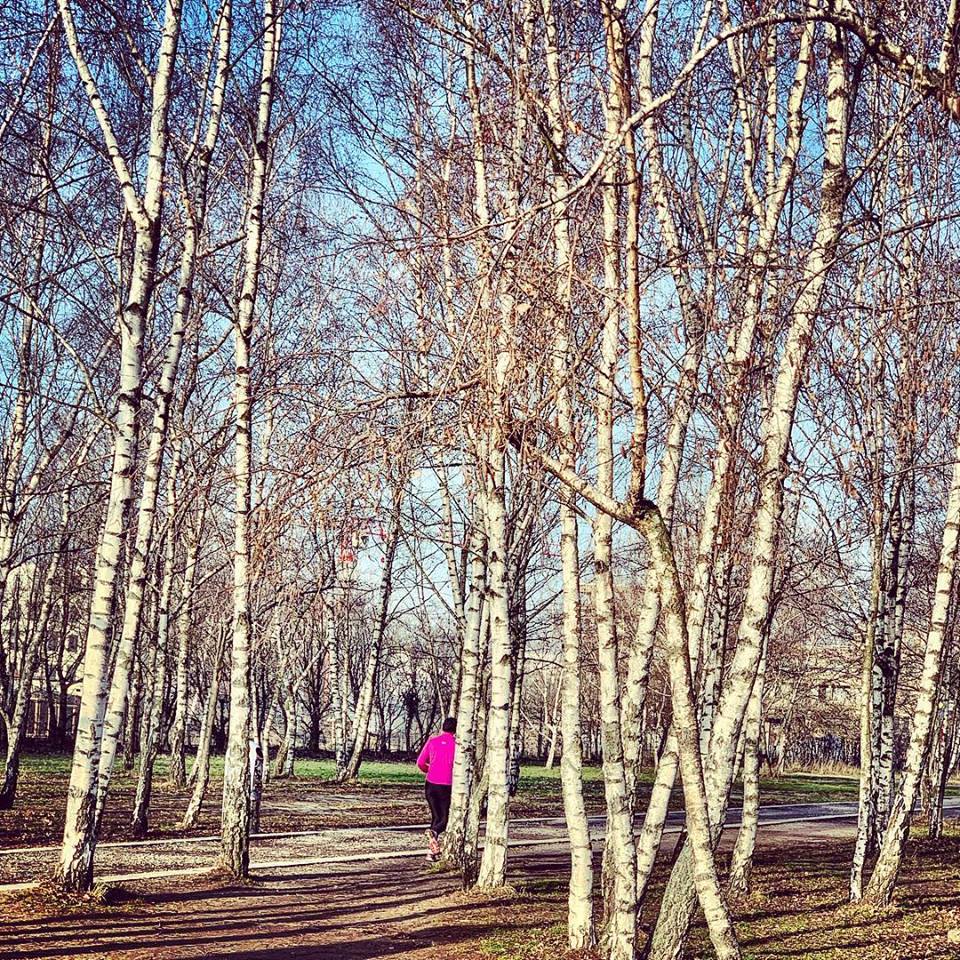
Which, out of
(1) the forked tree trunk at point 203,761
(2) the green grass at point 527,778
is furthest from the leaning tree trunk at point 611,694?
(2) the green grass at point 527,778

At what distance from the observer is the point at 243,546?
40.3 feet

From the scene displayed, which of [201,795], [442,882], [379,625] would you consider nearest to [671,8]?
[442,882]

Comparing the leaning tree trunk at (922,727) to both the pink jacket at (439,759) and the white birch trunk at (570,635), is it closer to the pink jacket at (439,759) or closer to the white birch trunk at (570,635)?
the white birch trunk at (570,635)

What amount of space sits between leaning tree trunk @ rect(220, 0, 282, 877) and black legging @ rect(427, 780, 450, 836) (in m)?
2.67

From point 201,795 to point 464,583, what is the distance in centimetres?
517

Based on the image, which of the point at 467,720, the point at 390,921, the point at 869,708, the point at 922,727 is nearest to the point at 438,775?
the point at 467,720

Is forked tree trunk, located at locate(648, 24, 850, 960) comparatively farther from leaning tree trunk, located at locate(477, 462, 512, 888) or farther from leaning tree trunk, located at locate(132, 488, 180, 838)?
leaning tree trunk, located at locate(132, 488, 180, 838)

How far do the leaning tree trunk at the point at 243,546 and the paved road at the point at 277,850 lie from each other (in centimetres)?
91

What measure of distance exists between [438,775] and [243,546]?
409 cm

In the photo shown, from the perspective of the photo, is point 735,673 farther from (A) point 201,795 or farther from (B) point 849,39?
(A) point 201,795

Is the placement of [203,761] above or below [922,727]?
below

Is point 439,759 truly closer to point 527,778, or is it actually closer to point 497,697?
point 497,697

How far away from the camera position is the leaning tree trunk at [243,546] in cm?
1209

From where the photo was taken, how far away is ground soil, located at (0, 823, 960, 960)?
870 cm
